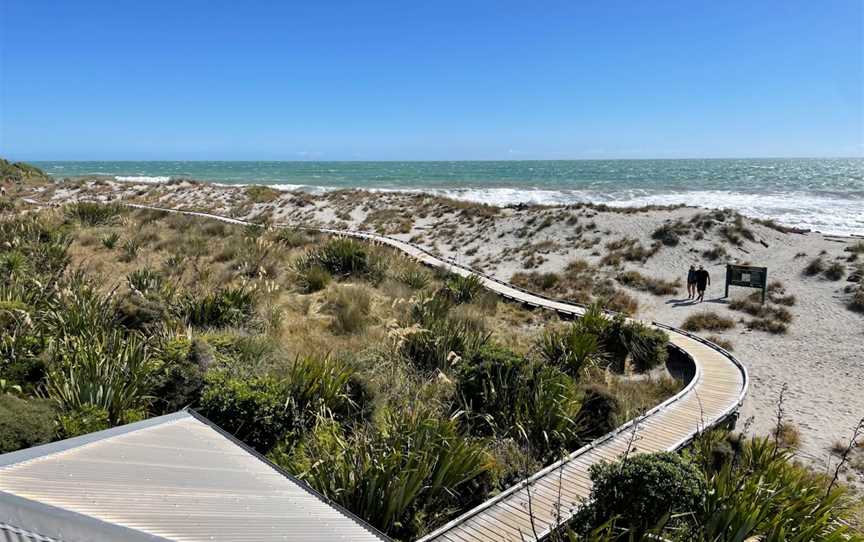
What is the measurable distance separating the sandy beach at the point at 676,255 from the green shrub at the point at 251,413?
27.1 ft

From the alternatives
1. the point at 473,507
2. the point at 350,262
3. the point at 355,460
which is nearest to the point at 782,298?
the point at 350,262

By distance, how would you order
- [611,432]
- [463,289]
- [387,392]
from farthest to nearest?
[463,289] < [387,392] < [611,432]

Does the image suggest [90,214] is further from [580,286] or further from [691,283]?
[691,283]

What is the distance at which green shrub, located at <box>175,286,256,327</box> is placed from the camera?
1052 cm

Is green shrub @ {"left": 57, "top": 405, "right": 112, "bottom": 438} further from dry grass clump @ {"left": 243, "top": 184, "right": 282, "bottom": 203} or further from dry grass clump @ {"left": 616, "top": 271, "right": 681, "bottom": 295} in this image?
dry grass clump @ {"left": 243, "top": 184, "right": 282, "bottom": 203}

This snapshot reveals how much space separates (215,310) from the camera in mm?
10766

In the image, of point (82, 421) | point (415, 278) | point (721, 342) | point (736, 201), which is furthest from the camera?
→ point (736, 201)

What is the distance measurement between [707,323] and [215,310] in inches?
562

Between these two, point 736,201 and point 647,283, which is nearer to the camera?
point 647,283

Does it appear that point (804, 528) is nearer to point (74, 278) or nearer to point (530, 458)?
point (530, 458)

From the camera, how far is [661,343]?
1202 cm

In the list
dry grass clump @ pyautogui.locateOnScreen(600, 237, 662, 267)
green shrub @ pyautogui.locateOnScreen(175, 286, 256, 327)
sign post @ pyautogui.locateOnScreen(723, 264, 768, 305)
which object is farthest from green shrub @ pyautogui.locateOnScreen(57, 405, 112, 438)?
dry grass clump @ pyautogui.locateOnScreen(600, 237, 662, 267)

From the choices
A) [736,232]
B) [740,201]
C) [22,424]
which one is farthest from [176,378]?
[740,201]

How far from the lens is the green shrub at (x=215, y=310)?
1052 centimetres
